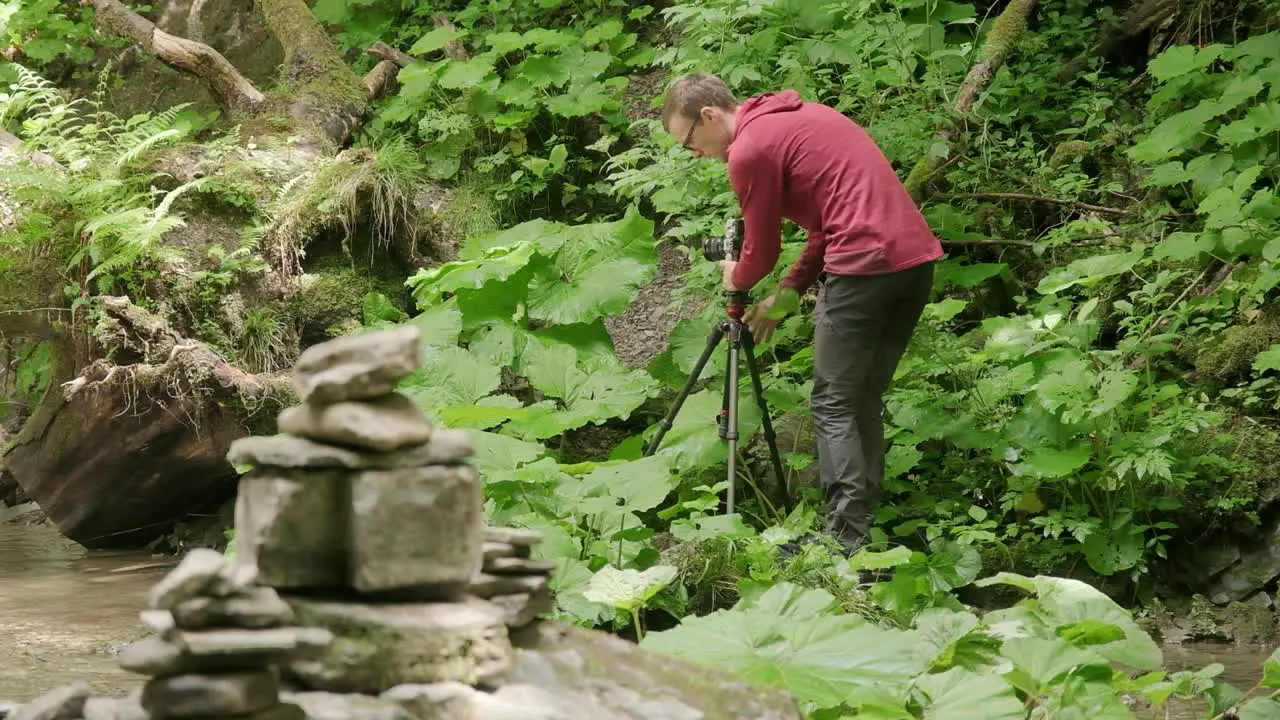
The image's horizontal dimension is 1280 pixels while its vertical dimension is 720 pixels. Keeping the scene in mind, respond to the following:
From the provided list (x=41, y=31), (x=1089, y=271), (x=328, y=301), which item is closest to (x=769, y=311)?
(x=1089, y=271)

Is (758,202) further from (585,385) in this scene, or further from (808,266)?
(585,385)

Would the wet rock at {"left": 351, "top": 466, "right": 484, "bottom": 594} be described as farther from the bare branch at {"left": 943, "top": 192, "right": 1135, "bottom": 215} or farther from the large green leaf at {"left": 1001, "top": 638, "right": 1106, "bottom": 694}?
the bare branch at {"left": 943, "top": 192, "right": 1135, "bottom": 215}

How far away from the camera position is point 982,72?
6.46 metres

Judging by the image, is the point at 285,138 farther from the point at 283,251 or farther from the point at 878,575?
the point at 878,575

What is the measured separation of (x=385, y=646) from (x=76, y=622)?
349 centimetres

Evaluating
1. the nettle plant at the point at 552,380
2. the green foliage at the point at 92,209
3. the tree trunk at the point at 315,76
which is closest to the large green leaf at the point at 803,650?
the nettle plant at the point at 552,380

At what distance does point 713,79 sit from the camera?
442 centimetres

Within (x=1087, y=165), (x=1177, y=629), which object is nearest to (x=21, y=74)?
(x=1087, y=165)

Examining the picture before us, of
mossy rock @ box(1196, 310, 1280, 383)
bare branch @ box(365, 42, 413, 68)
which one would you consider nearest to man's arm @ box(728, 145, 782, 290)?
mossy rock @ box(1196, 310, 1280, 383)

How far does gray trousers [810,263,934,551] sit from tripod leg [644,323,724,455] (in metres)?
0.36

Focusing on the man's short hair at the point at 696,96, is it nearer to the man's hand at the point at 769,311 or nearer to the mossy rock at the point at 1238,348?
the man's hand at the point at 769,311

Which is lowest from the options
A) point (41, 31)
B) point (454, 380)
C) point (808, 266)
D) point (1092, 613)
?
point (1092, 613)

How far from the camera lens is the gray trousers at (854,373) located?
434 centimetres

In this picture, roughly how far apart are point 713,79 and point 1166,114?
294 centimetres
